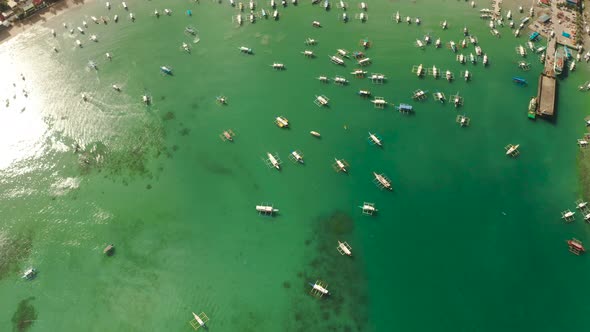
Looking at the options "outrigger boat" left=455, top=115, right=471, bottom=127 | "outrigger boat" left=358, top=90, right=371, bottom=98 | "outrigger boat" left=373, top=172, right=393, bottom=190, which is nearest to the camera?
"outrigger boat" left=373, top=172, right=393, bottom=190

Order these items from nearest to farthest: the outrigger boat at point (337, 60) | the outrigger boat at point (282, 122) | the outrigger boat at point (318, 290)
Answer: the outrigger boat at point (318, 290) < the outrigger boat at point (282, 122) < the outrigger boat at point (337, 60)

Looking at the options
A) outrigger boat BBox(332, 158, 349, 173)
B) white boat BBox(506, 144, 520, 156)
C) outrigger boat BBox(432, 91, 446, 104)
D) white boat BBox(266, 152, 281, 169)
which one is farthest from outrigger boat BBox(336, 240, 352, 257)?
outrigger boat BBox(432, 91, 446, 104)

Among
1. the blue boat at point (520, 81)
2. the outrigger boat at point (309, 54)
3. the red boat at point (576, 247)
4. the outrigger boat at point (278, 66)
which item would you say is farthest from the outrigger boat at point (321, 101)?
the red boat at point (576, 247)

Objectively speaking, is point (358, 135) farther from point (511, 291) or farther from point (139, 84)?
point (139, 84)

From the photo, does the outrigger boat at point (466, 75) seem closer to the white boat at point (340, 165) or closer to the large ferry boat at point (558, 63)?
the large ferry boat at point (558, 63)

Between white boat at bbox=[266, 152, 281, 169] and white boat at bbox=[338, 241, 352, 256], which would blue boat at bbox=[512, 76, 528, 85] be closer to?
white boat at bbox=[338, 241, 352, 256]

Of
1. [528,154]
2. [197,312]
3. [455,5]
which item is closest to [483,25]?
[455,5]

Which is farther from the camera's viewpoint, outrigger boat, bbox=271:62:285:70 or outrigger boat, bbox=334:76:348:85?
outrigger boat, bbox=271:62:285:70
